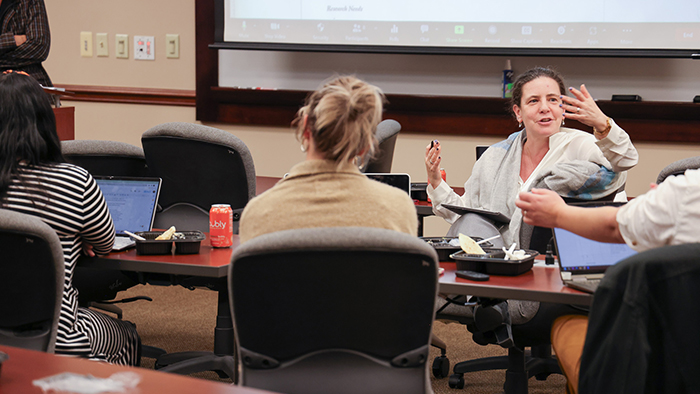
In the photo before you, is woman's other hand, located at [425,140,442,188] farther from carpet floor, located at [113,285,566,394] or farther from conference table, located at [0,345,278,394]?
conference table, located at [0,345,278,394]

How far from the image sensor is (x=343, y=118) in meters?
1.43

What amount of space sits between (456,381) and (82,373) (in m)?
1.92

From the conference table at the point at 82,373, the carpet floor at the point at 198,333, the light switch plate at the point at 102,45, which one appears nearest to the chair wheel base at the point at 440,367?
the carpet floor at the point at 198,333

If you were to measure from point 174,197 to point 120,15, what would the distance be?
272cm

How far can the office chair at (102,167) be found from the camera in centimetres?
239

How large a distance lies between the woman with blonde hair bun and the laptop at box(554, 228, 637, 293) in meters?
0.47

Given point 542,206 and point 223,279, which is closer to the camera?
point 542,206

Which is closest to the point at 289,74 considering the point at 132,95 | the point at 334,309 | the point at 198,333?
the point at 132,95

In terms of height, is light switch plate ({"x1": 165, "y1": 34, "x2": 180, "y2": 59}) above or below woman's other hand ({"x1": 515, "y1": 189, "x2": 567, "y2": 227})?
above

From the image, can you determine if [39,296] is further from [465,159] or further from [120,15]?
[120,15]

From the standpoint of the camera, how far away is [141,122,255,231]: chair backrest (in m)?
2.35

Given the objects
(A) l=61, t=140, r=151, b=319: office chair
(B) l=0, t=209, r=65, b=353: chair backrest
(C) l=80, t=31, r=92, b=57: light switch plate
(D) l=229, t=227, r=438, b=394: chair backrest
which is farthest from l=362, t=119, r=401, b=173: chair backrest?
(C) l=80, t=31, r=92, b=57: light switch plate

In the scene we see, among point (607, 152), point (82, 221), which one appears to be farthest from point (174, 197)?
point (607, 152)

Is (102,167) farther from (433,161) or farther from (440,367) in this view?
(440,367)
